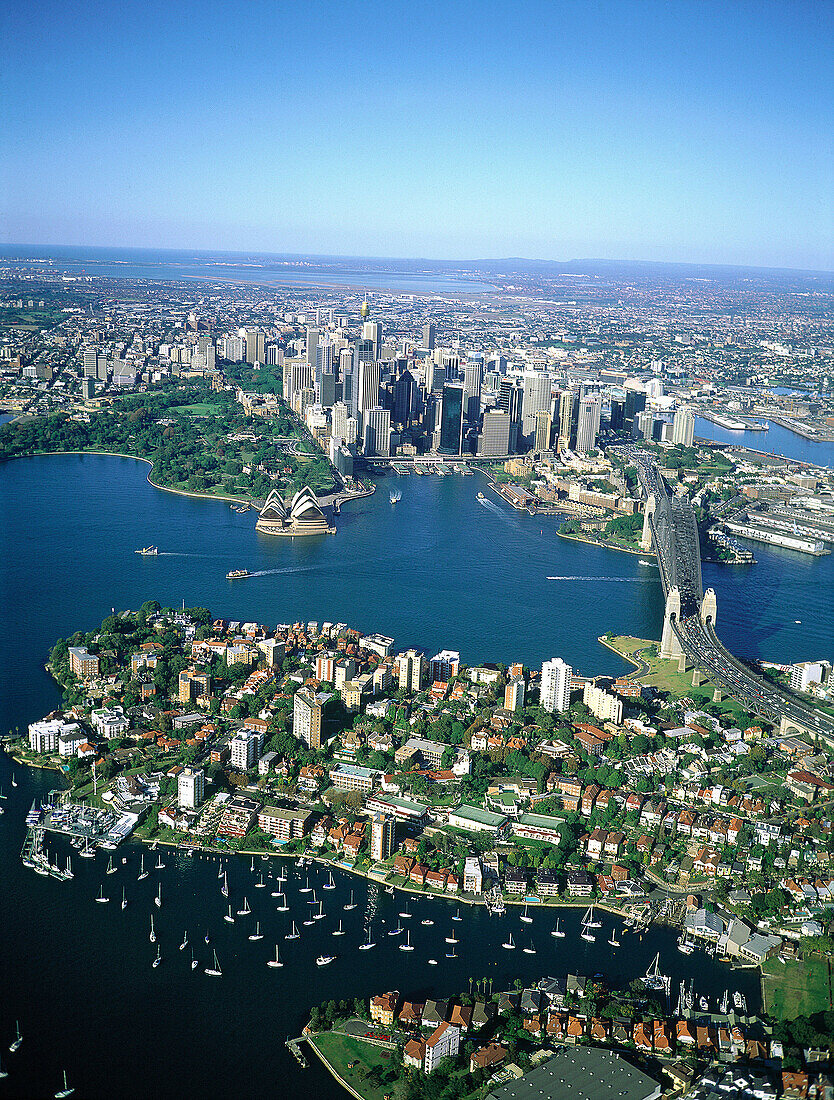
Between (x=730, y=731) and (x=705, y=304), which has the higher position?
(x=705, y=304)

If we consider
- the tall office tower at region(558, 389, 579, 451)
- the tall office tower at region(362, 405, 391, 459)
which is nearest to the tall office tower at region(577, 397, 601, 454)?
the tall office tower at region(558, 389, 579, 451)

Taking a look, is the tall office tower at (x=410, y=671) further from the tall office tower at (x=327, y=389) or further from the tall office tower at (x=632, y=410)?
the tall office tower at (x=632, y=410)

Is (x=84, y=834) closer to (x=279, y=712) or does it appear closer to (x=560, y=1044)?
(x=279, y=712)

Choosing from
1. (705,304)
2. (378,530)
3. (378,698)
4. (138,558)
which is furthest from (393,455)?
(705,304)

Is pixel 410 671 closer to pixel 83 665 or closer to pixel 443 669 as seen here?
pixel 443 669

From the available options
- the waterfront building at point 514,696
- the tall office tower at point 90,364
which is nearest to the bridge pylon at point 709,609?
the waterfront building at point 514,696

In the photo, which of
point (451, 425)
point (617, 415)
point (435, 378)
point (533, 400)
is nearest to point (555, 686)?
point (451, 425)
